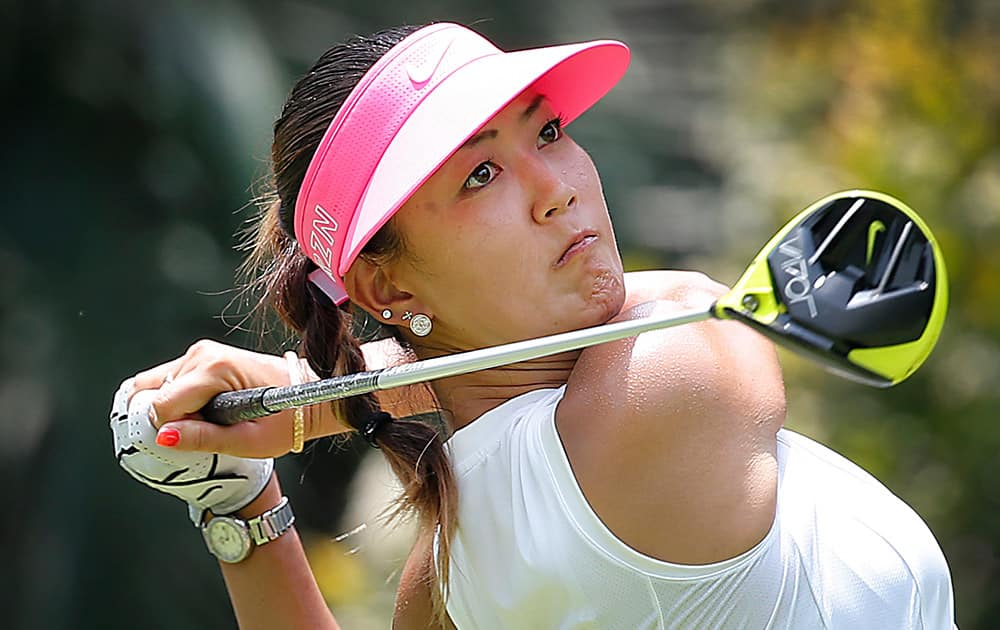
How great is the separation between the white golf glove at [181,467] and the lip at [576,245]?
0.61 metres

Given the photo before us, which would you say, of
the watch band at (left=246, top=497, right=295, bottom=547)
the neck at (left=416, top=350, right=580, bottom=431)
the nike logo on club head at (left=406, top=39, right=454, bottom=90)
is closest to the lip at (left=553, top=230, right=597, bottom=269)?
the neck at (left=416, top=350, right=580, bottom=431)

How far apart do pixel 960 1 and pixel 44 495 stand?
3.06 meters

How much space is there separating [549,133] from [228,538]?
752mm

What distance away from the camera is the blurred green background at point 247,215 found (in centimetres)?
386

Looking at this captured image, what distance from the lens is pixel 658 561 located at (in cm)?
151

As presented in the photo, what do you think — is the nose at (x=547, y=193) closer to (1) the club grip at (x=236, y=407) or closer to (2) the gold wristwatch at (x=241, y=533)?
(1) the club grip at (x=236, y=407)

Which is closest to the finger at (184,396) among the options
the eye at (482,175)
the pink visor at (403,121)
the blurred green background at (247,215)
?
the pink visor at (403,121)

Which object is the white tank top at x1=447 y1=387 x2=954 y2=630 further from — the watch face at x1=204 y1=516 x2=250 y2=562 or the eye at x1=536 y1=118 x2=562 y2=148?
the watch face at x1=204 y1=516 x2=250 y2=562

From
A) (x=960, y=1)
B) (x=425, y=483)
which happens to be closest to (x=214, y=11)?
(x=960, y=1)

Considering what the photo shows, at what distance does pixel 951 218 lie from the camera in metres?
3.82

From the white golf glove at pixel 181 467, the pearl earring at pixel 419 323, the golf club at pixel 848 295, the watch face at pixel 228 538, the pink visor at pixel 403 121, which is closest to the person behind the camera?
the golf club at pixel 848 295

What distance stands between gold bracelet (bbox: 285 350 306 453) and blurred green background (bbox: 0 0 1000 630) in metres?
1.91

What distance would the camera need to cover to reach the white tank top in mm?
1524

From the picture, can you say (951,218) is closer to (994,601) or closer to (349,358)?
(994,601)
